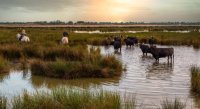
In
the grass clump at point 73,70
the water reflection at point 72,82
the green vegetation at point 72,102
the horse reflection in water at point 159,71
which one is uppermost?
the green vegetation at point 72,102

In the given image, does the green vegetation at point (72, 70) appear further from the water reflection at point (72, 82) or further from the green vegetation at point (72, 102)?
the green vegetation at point (72, 102)

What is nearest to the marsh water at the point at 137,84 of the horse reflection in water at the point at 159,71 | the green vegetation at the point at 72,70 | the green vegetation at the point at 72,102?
the horse reflection in water at the point at 159,71

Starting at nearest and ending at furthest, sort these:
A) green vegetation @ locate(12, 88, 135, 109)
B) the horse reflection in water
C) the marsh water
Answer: green vegetation @ locate(12, 88, 135, 109) < the marsh water < the horse reflection in water

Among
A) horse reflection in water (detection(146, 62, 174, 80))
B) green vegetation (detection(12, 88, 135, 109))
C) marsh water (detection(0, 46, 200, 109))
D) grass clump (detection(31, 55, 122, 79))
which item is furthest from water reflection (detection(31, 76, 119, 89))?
green vegetation (detection(12, 88, 135, 109))

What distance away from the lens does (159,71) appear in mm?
19172

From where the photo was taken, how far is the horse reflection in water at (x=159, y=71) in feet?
55.6

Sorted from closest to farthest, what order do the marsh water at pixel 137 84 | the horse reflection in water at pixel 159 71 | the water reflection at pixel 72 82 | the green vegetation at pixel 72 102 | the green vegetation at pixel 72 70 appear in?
the green vegetation at pixel 72 102 → the marsh water at pixel 137 84 → the water reflection at pixel 72 82 → the green vegetation at pixel 72 70 → the horse reflection in water at pixel 159 71

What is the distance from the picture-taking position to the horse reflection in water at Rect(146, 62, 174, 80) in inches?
667

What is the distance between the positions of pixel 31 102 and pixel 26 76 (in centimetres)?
787

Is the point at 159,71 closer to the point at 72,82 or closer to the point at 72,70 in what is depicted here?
the point at 72,70

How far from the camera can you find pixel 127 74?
683 inches

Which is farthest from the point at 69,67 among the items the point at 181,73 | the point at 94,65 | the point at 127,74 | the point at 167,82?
the point at 181,73

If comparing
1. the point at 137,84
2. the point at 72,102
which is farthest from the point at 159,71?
the point at 72,102

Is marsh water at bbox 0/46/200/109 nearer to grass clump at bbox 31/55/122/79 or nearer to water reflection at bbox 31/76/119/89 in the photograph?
water reflection at bbox 31/76/119/89
